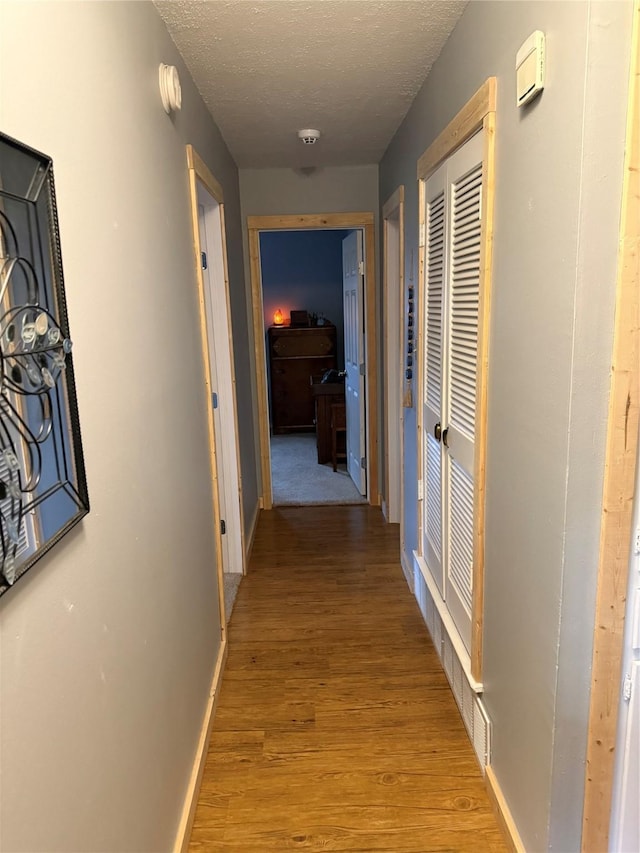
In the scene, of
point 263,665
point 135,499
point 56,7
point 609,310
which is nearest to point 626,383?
point 609,310

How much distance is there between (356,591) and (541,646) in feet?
6.11

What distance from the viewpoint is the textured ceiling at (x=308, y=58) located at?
182 cm

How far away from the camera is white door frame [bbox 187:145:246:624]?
2.32 metres

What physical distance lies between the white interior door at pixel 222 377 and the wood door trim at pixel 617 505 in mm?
2135

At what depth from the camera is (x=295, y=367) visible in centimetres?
693

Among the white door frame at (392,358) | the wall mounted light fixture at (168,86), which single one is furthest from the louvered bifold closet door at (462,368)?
the white door frame at (392,358)

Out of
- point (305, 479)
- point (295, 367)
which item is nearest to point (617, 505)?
point (305, 479)

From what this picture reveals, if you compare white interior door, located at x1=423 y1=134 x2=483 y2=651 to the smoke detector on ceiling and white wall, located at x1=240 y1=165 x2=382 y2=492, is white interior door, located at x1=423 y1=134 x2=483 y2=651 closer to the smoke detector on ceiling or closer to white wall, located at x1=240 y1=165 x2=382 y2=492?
the smoke detector on ceiling

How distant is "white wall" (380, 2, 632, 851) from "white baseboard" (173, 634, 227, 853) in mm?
955

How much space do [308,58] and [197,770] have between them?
2.55m

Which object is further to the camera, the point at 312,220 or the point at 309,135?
the point at 312,220

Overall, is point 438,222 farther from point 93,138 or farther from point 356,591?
point 356,591

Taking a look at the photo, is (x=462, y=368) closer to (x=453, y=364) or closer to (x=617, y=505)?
(x=453, y=364)

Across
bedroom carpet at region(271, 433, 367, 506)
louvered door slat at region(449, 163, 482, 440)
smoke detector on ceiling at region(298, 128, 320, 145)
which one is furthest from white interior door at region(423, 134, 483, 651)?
bedroom carpet at region(271, 433, 367, 506)
